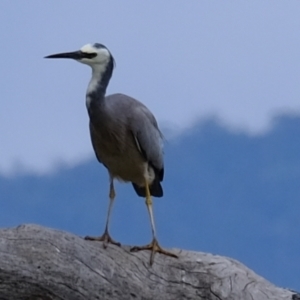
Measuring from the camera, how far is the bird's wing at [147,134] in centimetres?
250

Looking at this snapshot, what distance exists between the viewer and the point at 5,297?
2076 mm

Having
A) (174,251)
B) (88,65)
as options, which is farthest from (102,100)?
(174,251)

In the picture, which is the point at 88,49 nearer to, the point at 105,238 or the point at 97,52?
the point at 97,52

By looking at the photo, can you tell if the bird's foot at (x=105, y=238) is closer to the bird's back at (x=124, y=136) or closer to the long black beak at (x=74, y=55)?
Answer: the bird's back at (x=124, y=136)

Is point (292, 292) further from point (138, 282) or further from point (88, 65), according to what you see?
point (88, 65)

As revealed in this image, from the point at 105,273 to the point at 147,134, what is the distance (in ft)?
1.56

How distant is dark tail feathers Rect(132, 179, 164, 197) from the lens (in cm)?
268

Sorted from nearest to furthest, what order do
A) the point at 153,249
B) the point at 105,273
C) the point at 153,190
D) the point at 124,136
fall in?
the point at 105,273
the point at 153,249
the point at 124,136
the point at 153,190

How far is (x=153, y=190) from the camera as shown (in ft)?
8.84

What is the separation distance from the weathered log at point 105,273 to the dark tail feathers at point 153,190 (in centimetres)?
34

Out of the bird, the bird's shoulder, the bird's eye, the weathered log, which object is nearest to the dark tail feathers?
the bird

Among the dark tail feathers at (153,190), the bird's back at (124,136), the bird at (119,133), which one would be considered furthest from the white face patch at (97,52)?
the dark tail feathers at (153,190)

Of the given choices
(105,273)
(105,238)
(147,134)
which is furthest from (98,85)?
(105,273)

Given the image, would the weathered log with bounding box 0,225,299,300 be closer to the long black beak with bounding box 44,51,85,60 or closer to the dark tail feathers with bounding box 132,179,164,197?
the dark tail feathers with bounding box 132,179,164,197
